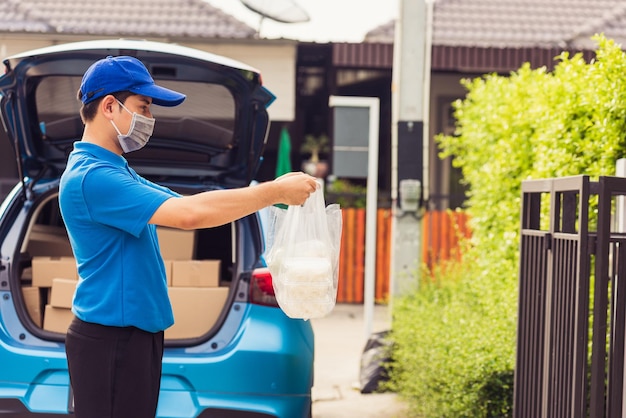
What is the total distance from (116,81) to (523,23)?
1403cm

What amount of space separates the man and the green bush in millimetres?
2641

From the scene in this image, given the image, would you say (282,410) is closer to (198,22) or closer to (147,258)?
(147,258)

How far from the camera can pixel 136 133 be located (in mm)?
3184

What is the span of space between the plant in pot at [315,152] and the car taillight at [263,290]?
33.4 ft

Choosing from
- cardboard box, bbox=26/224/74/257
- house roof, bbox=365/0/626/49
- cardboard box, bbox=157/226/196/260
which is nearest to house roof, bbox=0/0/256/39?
house roof, bbox=365/0/626/49

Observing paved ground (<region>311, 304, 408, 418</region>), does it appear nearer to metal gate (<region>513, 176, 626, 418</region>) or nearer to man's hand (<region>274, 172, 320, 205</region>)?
metal gate (<region>513, 176, 626, 418</region>)

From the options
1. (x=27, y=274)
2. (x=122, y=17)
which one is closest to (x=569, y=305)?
(x=27, y=274)

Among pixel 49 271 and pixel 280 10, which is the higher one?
pixel 280 10

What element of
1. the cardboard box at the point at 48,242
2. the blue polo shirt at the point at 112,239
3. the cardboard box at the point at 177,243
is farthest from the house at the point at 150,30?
the blue polo shirt at the point at 112,239

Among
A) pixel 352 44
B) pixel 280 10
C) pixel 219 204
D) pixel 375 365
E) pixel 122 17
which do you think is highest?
pixel 122 17

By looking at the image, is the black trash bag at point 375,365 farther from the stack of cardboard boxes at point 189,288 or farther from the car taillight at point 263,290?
the car taillight at point 263,290

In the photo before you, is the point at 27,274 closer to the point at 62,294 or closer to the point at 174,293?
the point at 62,294

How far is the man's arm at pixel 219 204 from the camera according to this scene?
2.95m

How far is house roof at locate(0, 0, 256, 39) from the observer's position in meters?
14.4
